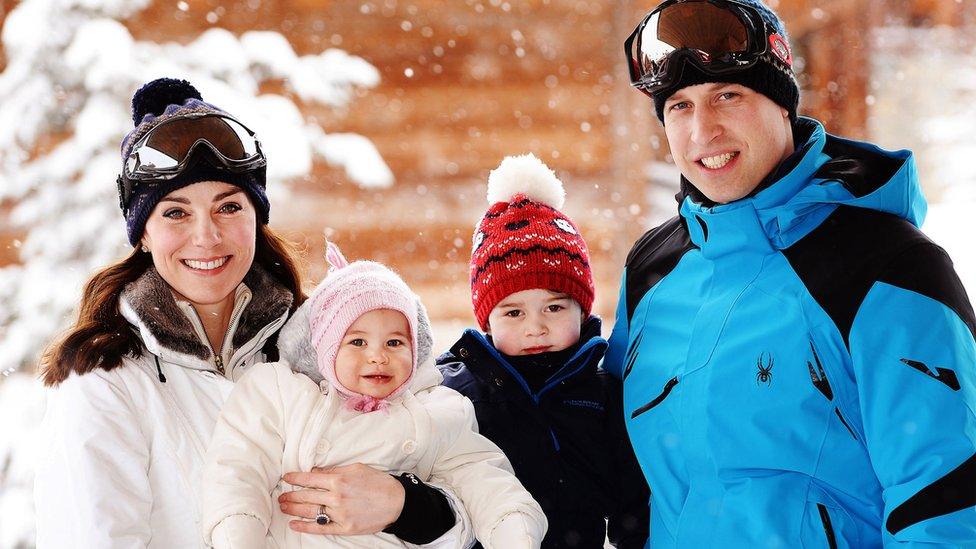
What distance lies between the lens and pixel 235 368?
246cm

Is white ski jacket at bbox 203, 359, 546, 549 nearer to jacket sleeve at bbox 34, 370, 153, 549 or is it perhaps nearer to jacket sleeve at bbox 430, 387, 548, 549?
jacket sleeve at bbox 430, 387, 548, 549

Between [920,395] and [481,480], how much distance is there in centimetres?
112

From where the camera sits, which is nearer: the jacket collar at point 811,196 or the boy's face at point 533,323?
the jacket collar at point 811,196

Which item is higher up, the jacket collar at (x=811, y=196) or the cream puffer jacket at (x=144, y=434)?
the jacket collar at (x=811, y=196)

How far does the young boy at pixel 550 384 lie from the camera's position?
2.67 m

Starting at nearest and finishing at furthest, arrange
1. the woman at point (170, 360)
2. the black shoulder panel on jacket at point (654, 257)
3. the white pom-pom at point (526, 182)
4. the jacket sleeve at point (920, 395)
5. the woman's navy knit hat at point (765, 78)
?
the jacket sleeve at point (920, 395)
the woman at point (170, 360)
the woman's navy knit hat at point (765, 78)
the black shoulder panel on jacket at point (654, 257)
the white pom-pom at point (526, 182)

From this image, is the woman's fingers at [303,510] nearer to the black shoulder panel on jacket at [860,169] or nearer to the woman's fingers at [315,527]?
the woman's fingers at [315,527]

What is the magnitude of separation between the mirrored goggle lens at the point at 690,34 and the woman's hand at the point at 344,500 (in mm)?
1351

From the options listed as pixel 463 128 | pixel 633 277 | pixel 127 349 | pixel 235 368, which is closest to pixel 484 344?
pixel 633 277

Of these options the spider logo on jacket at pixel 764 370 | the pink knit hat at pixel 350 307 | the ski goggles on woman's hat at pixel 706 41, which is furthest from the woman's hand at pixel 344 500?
the ski goggles on woman's hat at pixel 706 41

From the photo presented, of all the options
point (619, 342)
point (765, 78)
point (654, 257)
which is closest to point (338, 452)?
point (619, 342)

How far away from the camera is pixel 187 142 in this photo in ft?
7.80

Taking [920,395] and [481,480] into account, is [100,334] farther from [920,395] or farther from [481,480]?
[920,395]

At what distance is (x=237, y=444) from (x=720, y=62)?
1567 mm
